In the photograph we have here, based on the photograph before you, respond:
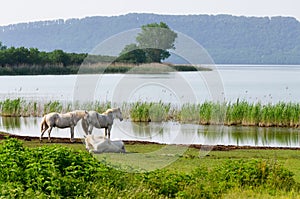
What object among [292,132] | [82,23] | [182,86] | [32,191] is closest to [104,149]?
[32,191]

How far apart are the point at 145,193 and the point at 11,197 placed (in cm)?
255

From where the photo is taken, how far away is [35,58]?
266 ft

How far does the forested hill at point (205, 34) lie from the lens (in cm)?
10474

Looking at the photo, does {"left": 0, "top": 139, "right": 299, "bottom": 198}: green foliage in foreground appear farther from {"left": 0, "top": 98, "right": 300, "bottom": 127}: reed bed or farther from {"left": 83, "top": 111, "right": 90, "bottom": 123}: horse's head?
{"left": 0, "top": 98, "right": 300, "bottom": 127}: reed bed

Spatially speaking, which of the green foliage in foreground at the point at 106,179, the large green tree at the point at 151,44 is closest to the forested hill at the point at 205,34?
the large green tree at the point at 151,44

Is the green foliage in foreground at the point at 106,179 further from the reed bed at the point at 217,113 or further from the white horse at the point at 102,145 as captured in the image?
the reed bed at the point at 217,113

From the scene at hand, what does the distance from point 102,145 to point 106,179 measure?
644 cm

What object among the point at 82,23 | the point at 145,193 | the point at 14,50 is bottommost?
the point at 145,193

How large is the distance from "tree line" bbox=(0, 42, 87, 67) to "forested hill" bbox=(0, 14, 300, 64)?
449 centimetres

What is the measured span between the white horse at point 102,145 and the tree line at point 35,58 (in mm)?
60081

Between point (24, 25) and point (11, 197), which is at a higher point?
point (24, 25)

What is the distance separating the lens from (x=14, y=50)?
80.0 metres

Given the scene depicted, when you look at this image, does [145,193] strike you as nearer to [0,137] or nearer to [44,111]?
[0,137]

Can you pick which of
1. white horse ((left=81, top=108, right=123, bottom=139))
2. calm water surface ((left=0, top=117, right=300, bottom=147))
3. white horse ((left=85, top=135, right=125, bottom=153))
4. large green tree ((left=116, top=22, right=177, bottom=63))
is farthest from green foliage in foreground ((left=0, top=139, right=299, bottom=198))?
calm water surface ((left=0, top=117, right=300, bottom=147))
